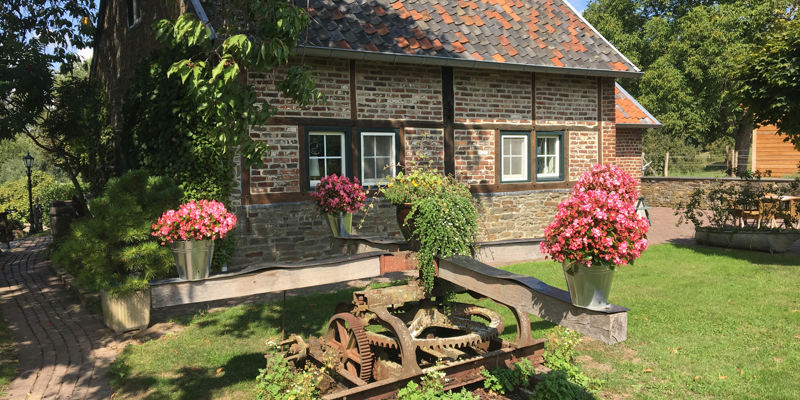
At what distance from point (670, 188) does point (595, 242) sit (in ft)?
64.9

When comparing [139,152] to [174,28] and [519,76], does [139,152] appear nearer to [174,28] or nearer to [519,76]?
[174,28]

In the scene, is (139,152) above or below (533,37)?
below

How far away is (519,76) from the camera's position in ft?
37.7

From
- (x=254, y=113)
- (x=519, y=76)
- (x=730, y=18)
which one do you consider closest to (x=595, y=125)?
(x=519, y=76)

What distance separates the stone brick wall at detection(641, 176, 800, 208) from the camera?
65.3ft

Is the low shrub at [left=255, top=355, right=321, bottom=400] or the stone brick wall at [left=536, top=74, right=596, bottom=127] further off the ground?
the stone brick wall at [left=536, top=74, right=596, bottom=127]

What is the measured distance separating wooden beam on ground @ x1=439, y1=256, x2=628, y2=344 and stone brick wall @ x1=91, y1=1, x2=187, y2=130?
7.83m

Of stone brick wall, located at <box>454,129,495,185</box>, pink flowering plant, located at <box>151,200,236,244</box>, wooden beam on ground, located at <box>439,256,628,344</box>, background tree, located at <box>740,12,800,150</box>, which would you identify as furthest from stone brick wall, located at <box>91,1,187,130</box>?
background tree, located at <box>740,12,800,150</box>

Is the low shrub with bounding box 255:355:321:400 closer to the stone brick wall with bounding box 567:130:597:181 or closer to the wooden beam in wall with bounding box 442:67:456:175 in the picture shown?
the wooden beam in wall with bounding box 442:67:456:175

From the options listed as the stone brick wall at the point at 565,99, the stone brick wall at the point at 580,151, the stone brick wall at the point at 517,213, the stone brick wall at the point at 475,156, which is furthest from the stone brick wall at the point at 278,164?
the stone brick wall at the point at 580,151

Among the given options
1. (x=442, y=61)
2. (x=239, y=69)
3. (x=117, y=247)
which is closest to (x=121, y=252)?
(x=117, y=247)

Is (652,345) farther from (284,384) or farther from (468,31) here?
(468,31)

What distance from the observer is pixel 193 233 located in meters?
4.50

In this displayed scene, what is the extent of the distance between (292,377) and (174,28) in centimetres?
345
